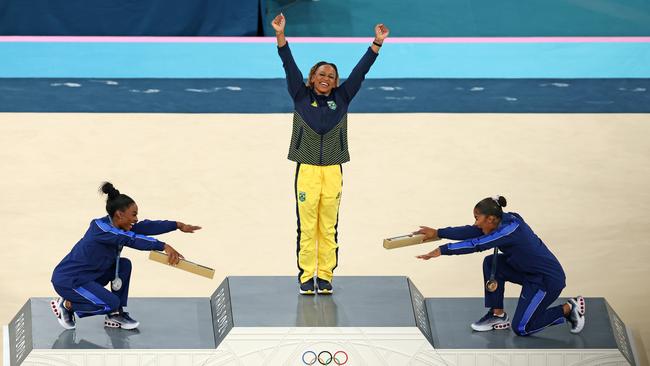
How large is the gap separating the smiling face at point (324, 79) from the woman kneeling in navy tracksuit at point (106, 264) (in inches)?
43.5

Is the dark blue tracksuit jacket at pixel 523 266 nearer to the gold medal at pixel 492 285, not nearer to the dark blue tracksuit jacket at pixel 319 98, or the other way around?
the gold medal at pixel 492 285

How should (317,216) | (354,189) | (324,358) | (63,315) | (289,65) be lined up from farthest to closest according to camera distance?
(354,189) → (317,216) → (63,315) → (289,65) → (324,358)

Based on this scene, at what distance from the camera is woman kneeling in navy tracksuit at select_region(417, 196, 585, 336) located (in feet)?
24.1

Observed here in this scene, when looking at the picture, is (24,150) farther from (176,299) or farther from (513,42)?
(513,42)

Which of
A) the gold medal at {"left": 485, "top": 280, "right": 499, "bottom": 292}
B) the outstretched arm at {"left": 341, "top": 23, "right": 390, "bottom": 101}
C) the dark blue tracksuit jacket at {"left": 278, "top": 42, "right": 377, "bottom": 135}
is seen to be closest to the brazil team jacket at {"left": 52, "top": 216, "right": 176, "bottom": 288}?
the dark blue tracksuit jacket at {"left": 278, "top": 42, "right": 377, "bottom": 135}

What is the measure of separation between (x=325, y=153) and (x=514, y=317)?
1447 millimetres

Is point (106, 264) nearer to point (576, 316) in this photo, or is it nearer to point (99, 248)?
point (99, 248)

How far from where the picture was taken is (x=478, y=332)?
7605 mm

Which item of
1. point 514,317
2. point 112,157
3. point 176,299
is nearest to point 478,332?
point 514,317

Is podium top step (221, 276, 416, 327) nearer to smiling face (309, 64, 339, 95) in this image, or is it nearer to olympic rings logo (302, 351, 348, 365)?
olympic rings logo (302, 351, 348, 365)

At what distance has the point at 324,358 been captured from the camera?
288 inches

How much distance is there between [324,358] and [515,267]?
1220 mm

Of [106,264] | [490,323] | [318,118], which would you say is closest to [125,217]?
[106,264]

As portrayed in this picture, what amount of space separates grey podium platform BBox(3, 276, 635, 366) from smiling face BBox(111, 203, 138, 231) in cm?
65
